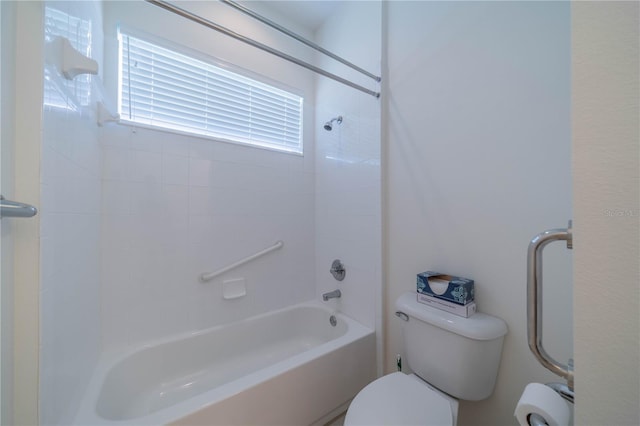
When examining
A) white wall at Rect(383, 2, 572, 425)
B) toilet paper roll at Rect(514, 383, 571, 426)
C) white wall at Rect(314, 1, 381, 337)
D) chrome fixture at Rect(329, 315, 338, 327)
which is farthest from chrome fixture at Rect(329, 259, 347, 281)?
toilet paper roll at Rect(514, 383, 571, 426)

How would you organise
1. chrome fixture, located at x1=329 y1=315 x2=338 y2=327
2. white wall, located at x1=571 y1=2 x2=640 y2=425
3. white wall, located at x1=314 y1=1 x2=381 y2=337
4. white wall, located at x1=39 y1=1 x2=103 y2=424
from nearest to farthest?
white wall, located at x1=571 y1=2 x2=640 y2=425 < white wall, located at x1=39 y1=1 x2=103 y2=424 < white wall, located at x1=314 y1=1 x2=381 y2=337 < chrome fixture, located at x1=329 y1=315 x2=338 y2=327

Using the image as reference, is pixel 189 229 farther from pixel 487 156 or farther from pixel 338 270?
pixel 487 156

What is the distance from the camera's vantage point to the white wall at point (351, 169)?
1448mm

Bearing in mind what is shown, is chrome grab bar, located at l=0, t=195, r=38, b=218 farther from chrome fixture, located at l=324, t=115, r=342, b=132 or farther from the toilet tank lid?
chrome fixture, located at l=324, t=115, r=342, b=132

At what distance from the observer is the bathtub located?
93 centimetres

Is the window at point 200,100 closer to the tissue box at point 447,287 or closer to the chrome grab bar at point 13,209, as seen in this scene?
the chrome grab bar at point 13,209

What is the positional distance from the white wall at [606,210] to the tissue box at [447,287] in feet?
2.35

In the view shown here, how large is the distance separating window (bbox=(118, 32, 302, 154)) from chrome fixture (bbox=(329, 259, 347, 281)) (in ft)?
3.21

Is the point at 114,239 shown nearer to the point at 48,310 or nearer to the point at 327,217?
the point at 48,310

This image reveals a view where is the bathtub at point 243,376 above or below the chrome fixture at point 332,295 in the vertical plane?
below

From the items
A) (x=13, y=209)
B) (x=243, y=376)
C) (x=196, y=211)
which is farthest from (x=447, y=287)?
(x=196, y=211)

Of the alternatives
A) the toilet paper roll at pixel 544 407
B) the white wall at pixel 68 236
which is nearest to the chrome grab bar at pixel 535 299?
the toilet paper roll at pixel 544 407

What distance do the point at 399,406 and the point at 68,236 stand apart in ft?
4.60

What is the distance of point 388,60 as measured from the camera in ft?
4.61
